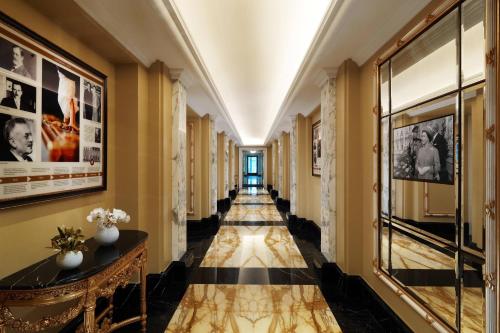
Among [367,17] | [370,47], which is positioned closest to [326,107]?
[370,47]

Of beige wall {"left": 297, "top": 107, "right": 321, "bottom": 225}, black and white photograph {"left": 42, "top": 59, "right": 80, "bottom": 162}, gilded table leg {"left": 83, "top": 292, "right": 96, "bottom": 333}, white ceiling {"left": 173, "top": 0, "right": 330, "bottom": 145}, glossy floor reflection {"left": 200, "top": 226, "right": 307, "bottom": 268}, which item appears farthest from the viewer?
beige wall {"left": 297, "top": 107, "right": 321, "bottom": 225}

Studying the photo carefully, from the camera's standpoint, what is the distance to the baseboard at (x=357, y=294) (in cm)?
235

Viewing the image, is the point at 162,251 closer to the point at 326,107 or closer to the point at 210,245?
the point at 210,245

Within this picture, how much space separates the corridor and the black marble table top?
1.05 m

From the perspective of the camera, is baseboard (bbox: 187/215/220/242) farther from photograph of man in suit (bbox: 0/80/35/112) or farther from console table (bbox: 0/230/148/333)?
photograph of man in suit (bbox: 0/80/35/112)

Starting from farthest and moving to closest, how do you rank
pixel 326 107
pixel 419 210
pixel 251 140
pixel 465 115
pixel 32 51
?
pixel 251 140 → pixel 326 107 → pixel 419 210 → pixel 32 51 → pixel 465 115

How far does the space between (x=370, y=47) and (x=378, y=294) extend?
2663 millimetres

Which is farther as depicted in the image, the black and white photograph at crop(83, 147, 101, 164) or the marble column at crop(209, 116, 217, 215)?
the marble column at crop(209, 116, 217, 215)

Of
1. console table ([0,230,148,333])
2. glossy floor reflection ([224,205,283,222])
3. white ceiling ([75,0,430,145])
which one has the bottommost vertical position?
glossy floor reflection ([224,205,283,222])

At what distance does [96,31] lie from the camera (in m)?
2.26

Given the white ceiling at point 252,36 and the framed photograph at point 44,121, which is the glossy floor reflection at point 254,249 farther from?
the white ceiling at point 252,36

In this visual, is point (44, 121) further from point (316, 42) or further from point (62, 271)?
point (316, 42)

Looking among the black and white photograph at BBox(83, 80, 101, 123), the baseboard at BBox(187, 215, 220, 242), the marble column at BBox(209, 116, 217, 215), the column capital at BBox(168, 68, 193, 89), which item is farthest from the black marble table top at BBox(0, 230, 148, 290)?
the marble column at BBox(209, 116, 217, 215)

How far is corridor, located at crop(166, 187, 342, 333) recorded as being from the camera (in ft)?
7.97
